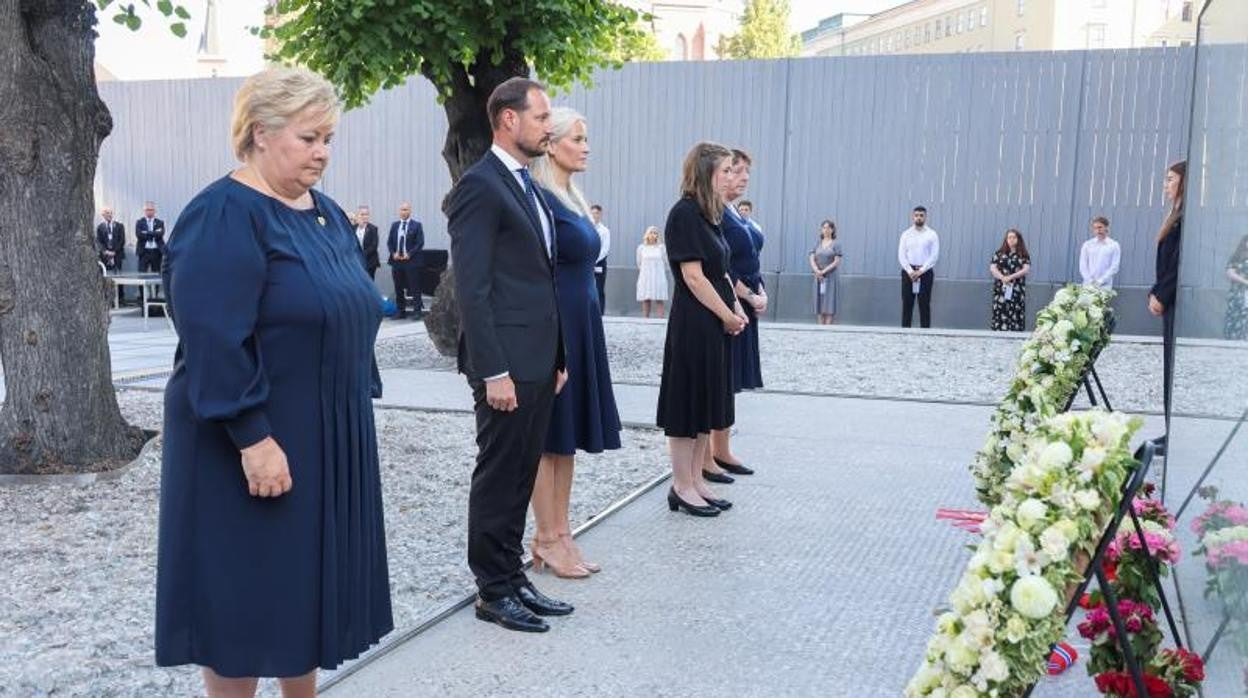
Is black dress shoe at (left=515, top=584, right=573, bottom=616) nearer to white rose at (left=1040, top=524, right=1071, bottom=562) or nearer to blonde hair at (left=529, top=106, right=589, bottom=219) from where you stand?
blonde hair at (left=529, top=106, right=589, bottom=219)

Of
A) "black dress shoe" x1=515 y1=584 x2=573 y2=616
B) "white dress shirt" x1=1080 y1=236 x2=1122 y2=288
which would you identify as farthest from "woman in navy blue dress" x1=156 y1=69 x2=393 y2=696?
"white dress shirt" x1=1080 y1=236 x2=1122 y2=288

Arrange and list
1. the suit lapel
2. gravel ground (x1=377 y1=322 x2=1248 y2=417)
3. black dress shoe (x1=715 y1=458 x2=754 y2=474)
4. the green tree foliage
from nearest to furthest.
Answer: the suit lapel
black dress shoe (x1=715 y1=458 x2=754 y2=474)
gravel ground (x1=377 y1=322 x2=1248 y2=417)
the green tree foliage

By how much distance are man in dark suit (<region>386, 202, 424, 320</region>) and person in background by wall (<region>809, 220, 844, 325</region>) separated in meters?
7.17

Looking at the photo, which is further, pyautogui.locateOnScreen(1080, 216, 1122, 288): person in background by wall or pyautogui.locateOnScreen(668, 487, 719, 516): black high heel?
pyautogui.locateOnScreen(1080, 216, 1122, 288): person in background by wall

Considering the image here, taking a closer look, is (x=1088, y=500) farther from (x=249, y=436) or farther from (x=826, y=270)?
(x=826, y=270)

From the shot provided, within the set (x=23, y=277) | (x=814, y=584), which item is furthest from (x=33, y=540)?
(x=814, y=584)

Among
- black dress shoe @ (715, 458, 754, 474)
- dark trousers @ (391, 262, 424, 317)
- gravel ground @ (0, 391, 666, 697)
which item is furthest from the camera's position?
dark trousers @ (391, 262, 424, 317)

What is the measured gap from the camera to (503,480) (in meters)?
4.23

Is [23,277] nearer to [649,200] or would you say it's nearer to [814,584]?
[814,584]

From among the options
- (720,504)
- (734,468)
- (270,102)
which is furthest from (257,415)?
(734,468)

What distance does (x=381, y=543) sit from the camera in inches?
122

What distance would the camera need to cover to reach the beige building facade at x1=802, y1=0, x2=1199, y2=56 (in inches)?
2756

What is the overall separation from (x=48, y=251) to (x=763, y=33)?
52.7 meters

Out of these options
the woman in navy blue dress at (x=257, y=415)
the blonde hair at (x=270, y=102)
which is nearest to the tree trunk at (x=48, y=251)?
the woman in navy blue dress at (x=257, y=415)
